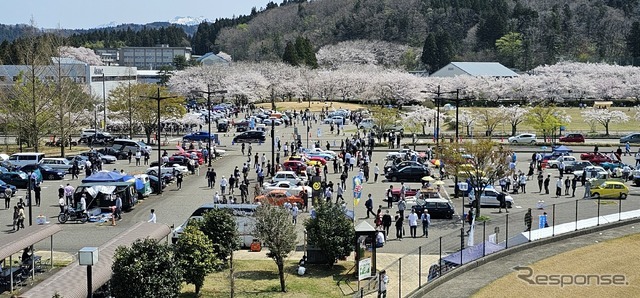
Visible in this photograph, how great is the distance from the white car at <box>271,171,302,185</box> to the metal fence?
9.51 m

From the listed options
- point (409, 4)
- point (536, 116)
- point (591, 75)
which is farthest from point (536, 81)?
point (409, 4)

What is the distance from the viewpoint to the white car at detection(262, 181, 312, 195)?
34156 millimetres

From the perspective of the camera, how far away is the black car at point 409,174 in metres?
39.5

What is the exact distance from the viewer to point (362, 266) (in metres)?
20.3

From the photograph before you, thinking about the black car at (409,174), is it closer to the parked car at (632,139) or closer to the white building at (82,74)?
the parked car at (632,139)

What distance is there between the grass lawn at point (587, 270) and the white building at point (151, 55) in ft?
531

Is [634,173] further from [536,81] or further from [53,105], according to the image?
[536,81]

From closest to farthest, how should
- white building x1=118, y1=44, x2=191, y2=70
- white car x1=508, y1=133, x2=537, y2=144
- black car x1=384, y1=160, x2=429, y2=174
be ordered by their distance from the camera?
black car x1=384, y1=160, x2=429, y2=174
white car x1=508, y1=133, x2=537, y2=144
white building x1=118, y1=44, x2=191, y2=70

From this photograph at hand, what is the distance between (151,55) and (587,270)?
17004cm

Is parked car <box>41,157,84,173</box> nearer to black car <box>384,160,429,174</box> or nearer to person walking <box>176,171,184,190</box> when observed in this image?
person walking <box>176,171,184,190</box>

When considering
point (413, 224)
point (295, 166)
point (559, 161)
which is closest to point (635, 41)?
point (559, 161)

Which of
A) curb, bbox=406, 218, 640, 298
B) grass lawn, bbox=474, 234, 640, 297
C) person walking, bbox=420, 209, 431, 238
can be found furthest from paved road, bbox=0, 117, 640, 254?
grass lawn, bbox=474, 234, 640, 297

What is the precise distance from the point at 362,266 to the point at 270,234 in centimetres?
260

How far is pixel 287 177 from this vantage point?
37812mm
